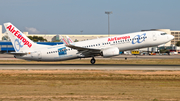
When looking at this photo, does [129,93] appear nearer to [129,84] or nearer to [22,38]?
[129,84]

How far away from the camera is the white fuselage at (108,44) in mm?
48188

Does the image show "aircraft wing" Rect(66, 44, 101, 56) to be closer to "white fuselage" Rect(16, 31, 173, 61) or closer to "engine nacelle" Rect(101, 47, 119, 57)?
"white fuselage" Rect(16, 31, 173, 61)

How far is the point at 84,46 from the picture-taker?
49.6m

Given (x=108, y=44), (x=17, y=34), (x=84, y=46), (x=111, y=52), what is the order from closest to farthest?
(x=111, y=52) < (x=17, y=34) < (x=108, y=44) < (x=84, y=46)

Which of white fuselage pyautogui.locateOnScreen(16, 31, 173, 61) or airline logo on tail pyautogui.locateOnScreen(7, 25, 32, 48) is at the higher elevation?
airline logo on tail pyautogui.locateOnScreen(7, 25, 32, 48)

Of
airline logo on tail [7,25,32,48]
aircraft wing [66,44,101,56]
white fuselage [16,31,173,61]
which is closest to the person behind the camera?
aircraft wing [66,44,101,56]

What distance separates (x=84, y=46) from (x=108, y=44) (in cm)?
475

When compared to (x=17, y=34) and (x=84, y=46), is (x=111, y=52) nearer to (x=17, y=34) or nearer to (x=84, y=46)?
(x=84, y=46)

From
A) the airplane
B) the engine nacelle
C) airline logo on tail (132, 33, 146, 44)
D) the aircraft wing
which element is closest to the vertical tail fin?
the airplane

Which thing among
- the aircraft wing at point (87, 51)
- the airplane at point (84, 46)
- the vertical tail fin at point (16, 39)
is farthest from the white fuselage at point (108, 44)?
the vertical tail fin at point (16, 39)

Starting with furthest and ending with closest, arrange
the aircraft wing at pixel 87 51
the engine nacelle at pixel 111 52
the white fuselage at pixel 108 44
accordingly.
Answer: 1. the white fuselage at pixel 108 44
2. the aircraft wing at pixel 87 51
3. the engine nacelle at pixel 111 52

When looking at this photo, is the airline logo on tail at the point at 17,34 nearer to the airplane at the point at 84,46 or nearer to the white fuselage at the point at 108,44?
the airplane at the point at 84,46

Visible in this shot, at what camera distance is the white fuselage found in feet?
158

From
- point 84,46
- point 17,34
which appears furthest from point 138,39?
point 17,34
